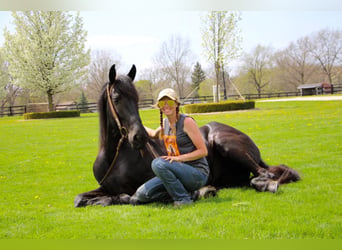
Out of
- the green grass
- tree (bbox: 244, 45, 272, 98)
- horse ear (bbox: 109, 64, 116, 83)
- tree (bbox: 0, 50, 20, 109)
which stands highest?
tree (bbox: 244, 45, 272, 98)

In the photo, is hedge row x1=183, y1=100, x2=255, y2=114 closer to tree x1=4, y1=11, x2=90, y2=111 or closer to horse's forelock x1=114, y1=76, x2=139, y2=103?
tree x1=4, y1=11, x2=90, y2=111

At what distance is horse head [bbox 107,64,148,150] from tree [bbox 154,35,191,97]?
7.37 meters

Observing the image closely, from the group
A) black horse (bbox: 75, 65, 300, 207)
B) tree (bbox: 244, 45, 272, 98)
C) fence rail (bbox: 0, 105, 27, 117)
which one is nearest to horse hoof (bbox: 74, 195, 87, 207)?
black horse (bbox: 75, 65, 300, 207)

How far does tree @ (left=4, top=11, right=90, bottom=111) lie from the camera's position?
11758 mm

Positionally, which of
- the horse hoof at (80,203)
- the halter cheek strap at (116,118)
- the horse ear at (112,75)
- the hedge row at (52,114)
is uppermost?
the horse ear at (112,75)

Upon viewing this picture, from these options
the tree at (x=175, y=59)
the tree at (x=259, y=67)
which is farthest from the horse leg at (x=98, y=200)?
the tree at (x=259, y=67)

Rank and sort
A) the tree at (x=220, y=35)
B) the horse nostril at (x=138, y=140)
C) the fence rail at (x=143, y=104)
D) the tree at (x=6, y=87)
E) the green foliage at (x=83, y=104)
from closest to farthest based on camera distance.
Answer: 1. the horse nostril at (x=138, y=140)
2. the tree at (x=6, y=87)
3. the fence rail at (x=143, y=104)
4. the green foliage at (x=83, y=104)
5. the tree at (x=220, y=35)

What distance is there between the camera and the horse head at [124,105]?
11.2 ft

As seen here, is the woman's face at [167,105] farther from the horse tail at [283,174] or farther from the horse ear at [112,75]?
the horse tail at [283,174]

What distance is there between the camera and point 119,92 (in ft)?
11.6

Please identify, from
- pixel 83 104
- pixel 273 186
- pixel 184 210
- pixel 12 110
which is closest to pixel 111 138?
pixel 184 210

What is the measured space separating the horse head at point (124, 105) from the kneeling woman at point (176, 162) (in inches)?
11.7

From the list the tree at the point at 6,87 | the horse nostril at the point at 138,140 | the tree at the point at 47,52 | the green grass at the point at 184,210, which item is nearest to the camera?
the green grass at the point at 184,210

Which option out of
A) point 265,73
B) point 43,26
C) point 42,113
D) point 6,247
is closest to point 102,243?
point 6,247
